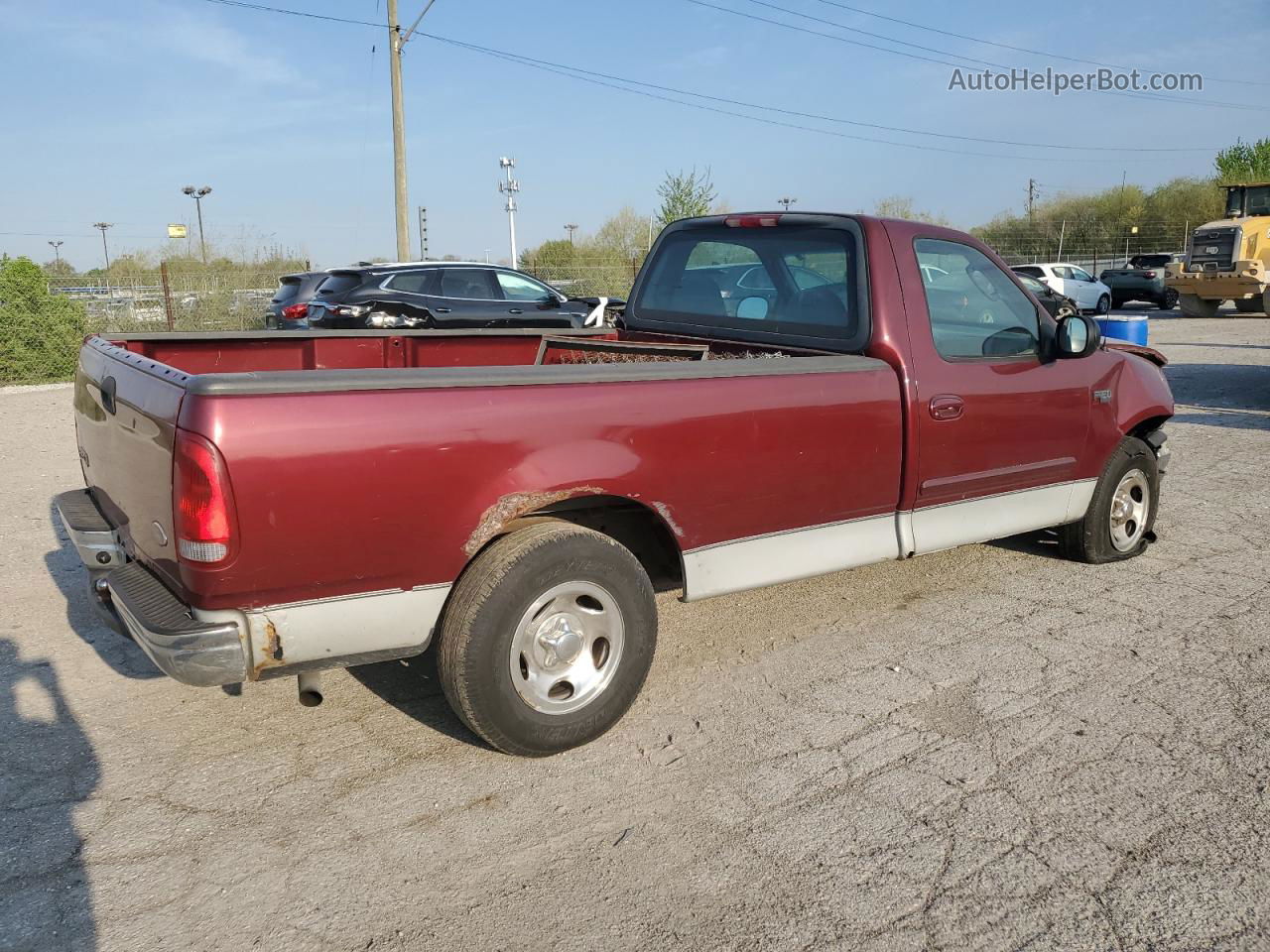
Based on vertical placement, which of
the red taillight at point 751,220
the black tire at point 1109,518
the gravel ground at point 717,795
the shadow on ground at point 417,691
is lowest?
the gravel ground at point 717,795

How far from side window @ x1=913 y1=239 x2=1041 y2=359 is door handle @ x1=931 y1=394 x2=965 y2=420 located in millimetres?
209

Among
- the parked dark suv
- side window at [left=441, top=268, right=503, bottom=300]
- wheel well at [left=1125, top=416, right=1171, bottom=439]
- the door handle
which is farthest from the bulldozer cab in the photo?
the door handle

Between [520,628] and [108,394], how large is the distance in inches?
64.8

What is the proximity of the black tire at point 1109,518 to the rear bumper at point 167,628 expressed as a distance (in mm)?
4345

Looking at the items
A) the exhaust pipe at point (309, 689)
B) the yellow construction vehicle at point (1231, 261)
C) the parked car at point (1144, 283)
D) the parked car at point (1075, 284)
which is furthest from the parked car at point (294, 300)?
the parked car at point (1144, 283)

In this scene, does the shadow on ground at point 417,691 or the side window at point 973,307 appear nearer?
the shadow on ground at point 417,691

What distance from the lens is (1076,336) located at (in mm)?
4816

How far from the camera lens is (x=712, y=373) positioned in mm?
3699

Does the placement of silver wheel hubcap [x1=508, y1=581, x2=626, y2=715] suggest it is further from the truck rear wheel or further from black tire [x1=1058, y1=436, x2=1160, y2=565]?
the truck rear wheel

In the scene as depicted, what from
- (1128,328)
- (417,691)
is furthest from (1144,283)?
(417,691)

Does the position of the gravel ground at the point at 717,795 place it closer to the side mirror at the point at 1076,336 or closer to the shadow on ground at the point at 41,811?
the shadow on ground at the point at 41,811

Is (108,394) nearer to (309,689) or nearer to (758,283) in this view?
(309,689)

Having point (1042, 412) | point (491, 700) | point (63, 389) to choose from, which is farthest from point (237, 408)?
point (63, 389)

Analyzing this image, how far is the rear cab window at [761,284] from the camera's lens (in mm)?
4527
